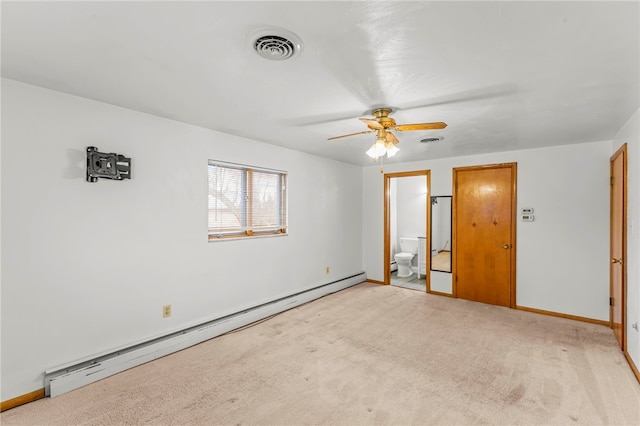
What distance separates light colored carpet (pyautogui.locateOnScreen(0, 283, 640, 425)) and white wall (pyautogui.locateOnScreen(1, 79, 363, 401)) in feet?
1.32

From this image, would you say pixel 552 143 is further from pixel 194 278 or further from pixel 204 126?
pixel 194 278

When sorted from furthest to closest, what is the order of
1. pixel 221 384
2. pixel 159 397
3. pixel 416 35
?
pixel 221 384 < pixel 159 397 < pixel 416 35

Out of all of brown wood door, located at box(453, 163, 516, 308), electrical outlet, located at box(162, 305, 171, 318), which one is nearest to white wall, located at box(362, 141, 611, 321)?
brown wood door, located at box(453, 163, 516, 308)

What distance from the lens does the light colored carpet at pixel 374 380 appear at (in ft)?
6.75

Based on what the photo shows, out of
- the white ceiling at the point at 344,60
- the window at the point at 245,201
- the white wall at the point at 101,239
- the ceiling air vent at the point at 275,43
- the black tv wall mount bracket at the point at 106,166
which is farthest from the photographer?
the window at the point at 245,201

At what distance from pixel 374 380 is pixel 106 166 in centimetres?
285

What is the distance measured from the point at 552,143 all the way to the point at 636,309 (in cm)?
220

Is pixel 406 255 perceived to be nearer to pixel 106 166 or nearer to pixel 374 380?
pixel 374 380

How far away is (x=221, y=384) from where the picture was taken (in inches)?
95.3

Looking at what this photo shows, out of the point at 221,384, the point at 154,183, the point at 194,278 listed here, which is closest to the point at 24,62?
the point at 154,183

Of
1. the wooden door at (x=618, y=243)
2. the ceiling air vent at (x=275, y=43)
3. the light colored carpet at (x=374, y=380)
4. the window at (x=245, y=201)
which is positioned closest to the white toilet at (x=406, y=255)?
the light colored carpet at (x=374, y=380)

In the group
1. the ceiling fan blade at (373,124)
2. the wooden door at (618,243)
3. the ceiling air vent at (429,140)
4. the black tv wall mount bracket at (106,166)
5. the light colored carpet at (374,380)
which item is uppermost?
the ceiling air vent at (429,140)

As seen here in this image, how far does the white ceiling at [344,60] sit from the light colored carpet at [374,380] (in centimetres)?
228

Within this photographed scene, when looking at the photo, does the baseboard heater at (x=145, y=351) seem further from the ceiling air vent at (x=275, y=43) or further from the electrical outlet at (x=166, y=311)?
the ceiling air vent at (x=275, y=43)
